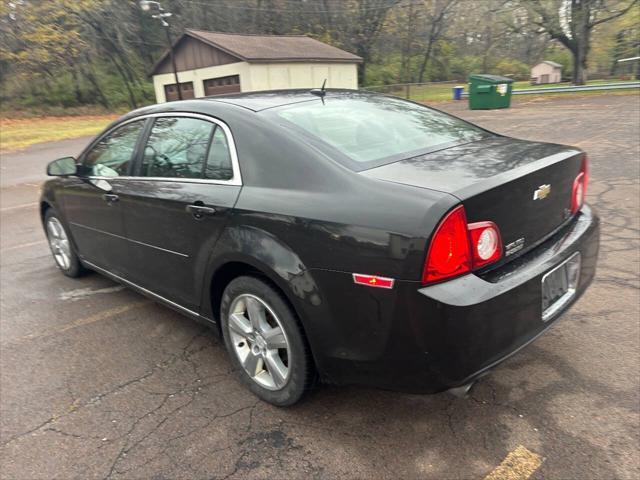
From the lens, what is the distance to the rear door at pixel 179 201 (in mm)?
2725

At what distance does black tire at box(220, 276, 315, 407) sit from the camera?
94.4 inches

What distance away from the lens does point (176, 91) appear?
31172mm

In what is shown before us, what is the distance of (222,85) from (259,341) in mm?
27380

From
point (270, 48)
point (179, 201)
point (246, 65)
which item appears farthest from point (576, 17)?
point (179, 201)

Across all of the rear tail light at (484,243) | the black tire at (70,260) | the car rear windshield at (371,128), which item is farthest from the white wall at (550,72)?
the rear tail light at (484,243)

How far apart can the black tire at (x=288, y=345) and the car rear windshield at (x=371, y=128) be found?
760 millimetres

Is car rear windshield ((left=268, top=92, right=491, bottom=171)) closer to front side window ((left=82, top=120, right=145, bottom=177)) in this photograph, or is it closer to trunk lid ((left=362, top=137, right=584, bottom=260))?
trunk lid ((left=362, top=137, right=584, bottom=260))

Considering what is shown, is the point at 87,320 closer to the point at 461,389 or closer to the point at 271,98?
the point at 271,98

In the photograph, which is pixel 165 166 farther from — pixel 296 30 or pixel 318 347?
pixel 296 30

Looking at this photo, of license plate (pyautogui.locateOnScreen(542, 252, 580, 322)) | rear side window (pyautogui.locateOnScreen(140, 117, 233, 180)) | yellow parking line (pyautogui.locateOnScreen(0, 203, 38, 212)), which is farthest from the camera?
yellow parking line (pyautogui.locateOnScreen(0, 203, 38, 212))

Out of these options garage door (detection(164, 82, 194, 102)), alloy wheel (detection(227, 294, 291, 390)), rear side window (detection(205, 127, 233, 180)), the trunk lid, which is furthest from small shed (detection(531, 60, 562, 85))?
alloy wheel (detection(227, 294, 291, 390))

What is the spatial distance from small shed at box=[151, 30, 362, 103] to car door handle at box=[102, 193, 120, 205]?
23136 millimetres

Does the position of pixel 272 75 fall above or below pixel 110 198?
above

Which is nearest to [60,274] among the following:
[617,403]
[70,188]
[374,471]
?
[70,188]
